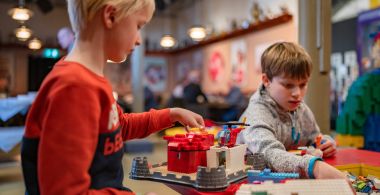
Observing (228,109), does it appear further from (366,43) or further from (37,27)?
(37,27)

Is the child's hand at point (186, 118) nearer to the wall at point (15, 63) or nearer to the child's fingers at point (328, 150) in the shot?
the child's fingers at point (328, 150)

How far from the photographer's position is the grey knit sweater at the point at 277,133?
48.9 inches

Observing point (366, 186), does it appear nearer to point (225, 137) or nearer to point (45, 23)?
point (225, 137)

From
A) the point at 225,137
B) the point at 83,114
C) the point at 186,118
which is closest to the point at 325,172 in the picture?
the point at 225,137

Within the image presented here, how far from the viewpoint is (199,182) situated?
3.19 feet

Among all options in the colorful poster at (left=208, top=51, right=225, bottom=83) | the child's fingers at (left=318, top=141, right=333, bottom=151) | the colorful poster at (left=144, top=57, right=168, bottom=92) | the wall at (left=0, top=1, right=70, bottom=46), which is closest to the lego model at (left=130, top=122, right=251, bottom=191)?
the child's fingers at (left=318, top=141, right=333, bottom=151)

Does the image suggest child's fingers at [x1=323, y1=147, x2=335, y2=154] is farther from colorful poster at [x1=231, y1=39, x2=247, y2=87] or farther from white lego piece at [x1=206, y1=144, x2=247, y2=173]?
colorful poster at [x1=231, y1=39, x2=247, y2=87]

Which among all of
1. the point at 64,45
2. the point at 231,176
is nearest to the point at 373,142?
the point at 231,176

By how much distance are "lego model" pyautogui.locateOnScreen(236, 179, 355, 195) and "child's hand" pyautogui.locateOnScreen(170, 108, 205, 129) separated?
0.36 meters

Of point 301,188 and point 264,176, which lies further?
point 264,176

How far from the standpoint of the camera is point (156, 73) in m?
12.6

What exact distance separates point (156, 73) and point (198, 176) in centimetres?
1175

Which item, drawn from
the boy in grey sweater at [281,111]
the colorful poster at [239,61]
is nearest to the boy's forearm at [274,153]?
the boy in grey sweater at [281,111]

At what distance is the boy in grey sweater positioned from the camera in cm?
139
